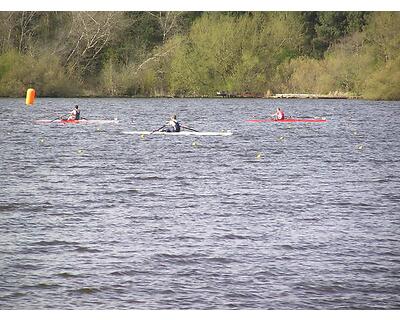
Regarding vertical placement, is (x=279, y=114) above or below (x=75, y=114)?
above

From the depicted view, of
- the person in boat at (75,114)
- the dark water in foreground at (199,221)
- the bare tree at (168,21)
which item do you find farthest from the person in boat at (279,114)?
the person in boat at (75,114)

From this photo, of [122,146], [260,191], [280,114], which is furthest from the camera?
[280,114]

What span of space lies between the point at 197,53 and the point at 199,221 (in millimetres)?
15983

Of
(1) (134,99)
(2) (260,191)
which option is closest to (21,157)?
(2) (260,191)

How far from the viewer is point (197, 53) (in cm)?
2966

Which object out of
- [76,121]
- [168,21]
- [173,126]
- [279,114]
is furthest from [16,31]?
[279,114]


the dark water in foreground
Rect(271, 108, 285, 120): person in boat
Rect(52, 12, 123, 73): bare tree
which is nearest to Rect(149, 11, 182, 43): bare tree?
Rect(52, 12, 123, 73): bare tree

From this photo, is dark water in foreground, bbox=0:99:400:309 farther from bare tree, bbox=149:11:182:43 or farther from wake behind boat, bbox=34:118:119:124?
bare tree, bbox=149:11:182:43

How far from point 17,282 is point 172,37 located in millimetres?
16504

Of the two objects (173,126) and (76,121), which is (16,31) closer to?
(173,126)

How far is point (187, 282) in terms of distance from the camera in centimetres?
1115

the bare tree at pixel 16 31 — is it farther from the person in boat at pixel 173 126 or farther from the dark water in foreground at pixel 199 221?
the person in boat at pixel 173 126

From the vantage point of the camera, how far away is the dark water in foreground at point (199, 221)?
1088 cm

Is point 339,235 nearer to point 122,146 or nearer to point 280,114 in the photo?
point 122,146
